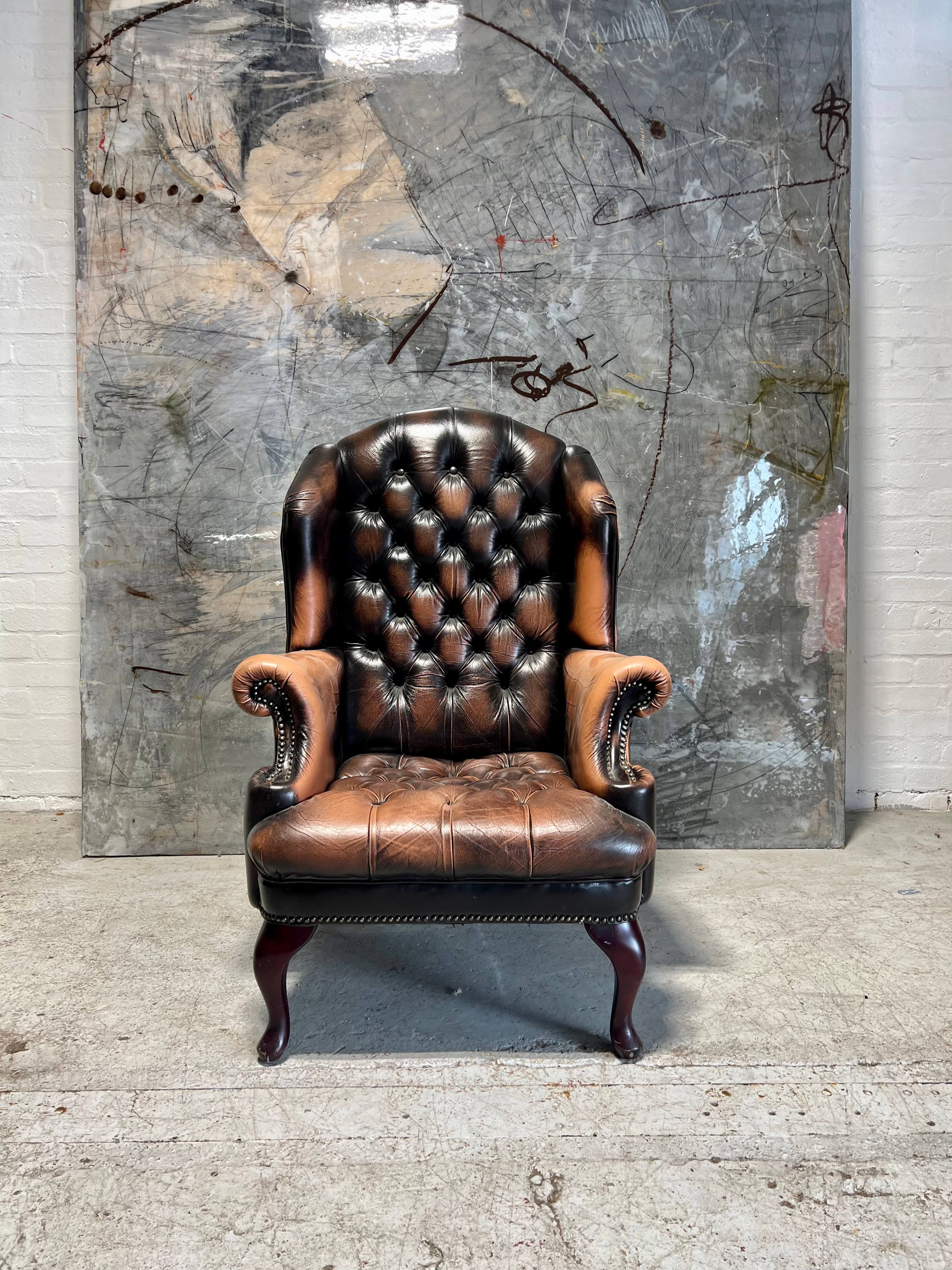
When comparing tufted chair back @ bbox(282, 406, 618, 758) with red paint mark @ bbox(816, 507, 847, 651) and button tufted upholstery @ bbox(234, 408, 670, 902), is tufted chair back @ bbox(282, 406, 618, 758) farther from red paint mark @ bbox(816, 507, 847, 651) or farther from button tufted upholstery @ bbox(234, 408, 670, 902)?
red paint mark @ bbox(816, 507, 847, 651)

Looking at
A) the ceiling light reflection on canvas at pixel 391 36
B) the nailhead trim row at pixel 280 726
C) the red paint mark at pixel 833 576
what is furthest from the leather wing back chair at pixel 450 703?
the ceiling light reflection on canvas at pixel 391 36

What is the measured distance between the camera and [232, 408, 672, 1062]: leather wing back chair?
4.75 feet

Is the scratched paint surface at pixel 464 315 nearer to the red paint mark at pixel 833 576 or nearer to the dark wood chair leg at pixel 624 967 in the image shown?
the red paint mark at pixel 833 576

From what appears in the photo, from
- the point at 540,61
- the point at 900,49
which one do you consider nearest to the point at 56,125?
the point at 540,61

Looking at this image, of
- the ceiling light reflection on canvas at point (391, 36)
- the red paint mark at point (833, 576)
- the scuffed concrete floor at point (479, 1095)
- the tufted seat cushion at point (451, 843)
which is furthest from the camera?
the red paint mark at point (833, 576)

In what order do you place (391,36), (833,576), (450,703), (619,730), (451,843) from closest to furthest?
(451,843), (619,730), (450,703), (391,36), (833,576)

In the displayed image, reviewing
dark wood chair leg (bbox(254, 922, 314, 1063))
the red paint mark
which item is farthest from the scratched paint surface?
dark wood chair leg (bbox(254, 922, 314, 1063))

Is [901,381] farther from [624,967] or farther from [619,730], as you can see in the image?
[624,967]

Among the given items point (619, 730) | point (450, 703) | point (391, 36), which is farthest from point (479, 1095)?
point (391, 36)

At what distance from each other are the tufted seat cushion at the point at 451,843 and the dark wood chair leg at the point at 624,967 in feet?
0.42

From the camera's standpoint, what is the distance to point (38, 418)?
2.73 m

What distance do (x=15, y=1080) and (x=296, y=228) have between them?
2.22 metres

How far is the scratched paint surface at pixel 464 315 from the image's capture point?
250 cm

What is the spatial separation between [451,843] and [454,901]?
109 millimetres
